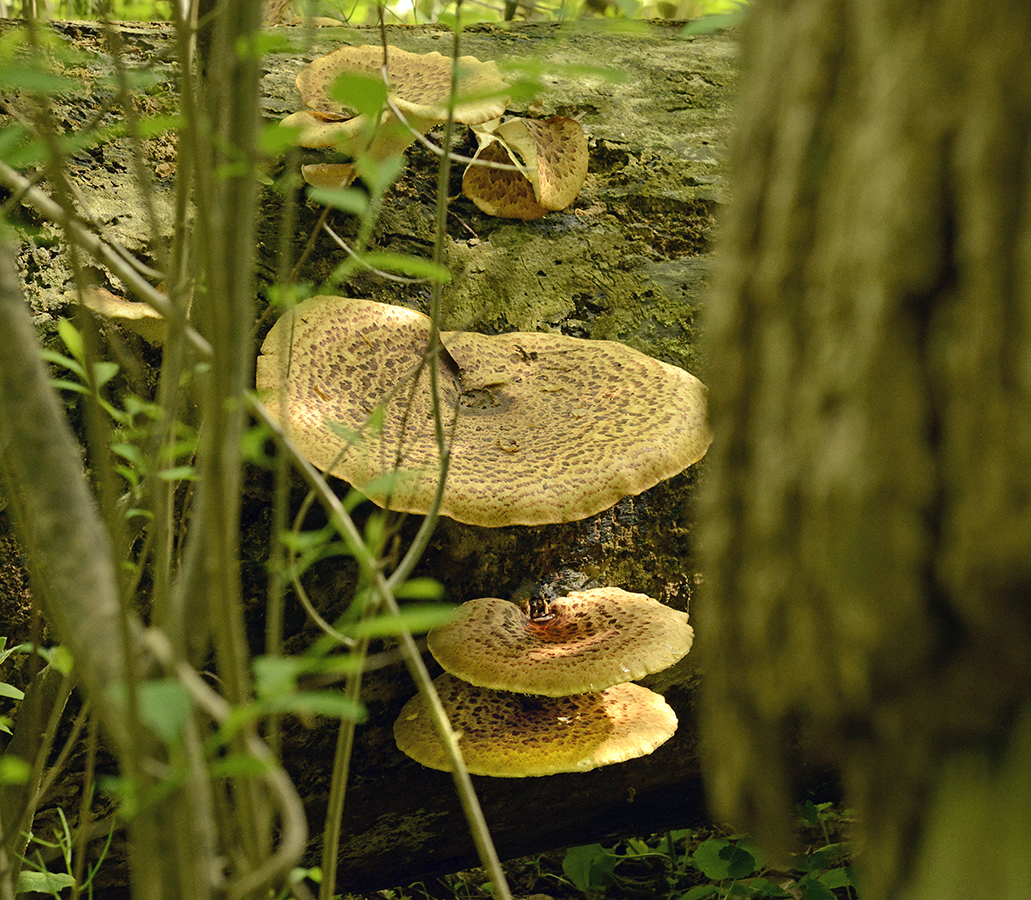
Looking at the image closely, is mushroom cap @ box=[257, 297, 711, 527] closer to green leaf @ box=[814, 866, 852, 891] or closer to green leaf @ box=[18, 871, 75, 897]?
green leaf @ box=[18, 871, 75, 897]

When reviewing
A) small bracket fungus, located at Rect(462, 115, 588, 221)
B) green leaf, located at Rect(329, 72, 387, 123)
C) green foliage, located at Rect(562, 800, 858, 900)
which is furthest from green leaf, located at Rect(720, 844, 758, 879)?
green leaf, located at Rect(329, 72, 387, 123)

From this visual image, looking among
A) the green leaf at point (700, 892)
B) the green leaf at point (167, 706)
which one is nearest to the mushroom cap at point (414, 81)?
the green leaf at point (167, 706)

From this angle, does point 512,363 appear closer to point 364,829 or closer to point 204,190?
point 364,829

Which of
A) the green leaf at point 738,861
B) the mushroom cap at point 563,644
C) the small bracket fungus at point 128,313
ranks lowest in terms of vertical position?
the green leaf at point 738,861

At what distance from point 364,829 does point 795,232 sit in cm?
272

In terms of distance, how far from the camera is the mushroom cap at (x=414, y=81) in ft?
8.51

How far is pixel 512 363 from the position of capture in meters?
2.96

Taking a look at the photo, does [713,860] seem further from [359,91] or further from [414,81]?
[359,91]

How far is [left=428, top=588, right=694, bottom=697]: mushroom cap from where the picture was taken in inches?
94.8

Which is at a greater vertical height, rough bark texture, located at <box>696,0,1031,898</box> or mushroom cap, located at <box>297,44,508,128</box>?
mushroom cap, located at <box>297,44,508,128</box>

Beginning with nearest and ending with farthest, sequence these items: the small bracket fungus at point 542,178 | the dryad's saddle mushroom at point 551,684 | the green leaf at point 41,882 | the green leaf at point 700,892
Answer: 1. the green leaf at point 41,882
2. the dryad's saddle mushroom at point 551,684
3. the small bracket fungus at point 542,178
4. the green leaf at point 700,892

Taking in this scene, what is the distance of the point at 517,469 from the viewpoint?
2.46 metres

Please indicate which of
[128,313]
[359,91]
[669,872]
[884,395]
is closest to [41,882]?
[128,313]

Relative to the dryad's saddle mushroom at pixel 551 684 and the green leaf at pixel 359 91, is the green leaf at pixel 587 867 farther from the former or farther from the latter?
the green leaf at pixel 359 91
